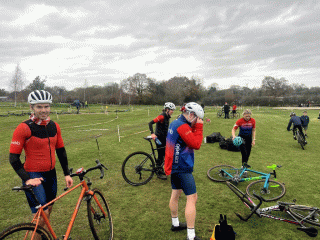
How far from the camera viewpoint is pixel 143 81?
80375 millimetres

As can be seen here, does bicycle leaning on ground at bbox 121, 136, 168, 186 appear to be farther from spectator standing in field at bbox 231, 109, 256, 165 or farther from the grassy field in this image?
spectator standing in field at bbox 231, 109, 256, 165

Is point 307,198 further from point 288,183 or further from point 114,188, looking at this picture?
point 114,188

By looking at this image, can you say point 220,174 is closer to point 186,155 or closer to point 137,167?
point 137,167

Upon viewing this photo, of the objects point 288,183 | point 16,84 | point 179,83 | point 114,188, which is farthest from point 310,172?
point 179,83

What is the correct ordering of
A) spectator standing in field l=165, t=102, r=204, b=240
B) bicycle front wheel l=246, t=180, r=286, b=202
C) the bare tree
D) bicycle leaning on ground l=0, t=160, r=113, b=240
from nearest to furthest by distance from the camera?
bicycle leaning on ground l=0, t=160, r=113, b=240 → spectator standing in field l=165, t=102, r=204, b=240 → bicycle front wheel l=246, t=180, r=286, b=202 → the bare tree

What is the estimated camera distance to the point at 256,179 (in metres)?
5.45

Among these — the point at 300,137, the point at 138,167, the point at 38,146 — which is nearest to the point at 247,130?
the point at 138,167

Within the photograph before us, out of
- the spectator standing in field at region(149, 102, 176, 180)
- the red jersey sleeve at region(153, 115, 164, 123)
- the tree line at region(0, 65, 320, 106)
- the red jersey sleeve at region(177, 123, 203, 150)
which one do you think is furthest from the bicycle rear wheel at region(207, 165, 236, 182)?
the tree line at region(0, 65, 320, 106)

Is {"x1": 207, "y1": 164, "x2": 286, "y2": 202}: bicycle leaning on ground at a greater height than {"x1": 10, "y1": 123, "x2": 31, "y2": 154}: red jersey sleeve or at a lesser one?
lesser

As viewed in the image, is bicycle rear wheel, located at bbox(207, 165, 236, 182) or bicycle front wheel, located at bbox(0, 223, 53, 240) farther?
bicycle rear wheel, located at bbox(207, 165, 236, 182)

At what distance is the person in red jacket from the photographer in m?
2.76

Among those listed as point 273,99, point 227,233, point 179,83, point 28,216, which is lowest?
point 28,216

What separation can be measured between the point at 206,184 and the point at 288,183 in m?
2.67

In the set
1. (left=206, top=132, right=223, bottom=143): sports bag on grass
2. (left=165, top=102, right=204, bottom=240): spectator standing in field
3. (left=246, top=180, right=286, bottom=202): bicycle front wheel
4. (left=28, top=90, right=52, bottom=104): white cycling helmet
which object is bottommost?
(left=246, top=180, right=286, bottom=202): bicycle front wheel
